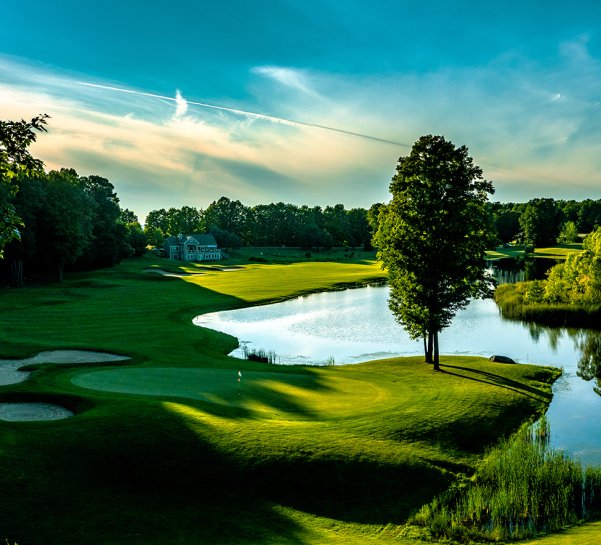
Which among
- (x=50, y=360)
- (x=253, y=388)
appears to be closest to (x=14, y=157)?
(x=253, y=388)

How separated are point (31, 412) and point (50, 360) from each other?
11690 millimetres

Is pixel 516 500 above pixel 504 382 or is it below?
below

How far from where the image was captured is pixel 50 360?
3134 centimetres

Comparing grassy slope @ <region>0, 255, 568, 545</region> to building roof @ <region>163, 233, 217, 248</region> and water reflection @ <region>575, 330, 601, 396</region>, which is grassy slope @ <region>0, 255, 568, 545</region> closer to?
water reflection @ <region>575, 330, 601, 396</region>

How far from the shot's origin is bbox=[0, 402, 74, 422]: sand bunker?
19.7 meters

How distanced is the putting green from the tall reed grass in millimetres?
5954

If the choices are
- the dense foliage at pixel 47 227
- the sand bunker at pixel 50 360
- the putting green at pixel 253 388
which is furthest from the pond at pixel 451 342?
the dense foliage at pixel 47 227

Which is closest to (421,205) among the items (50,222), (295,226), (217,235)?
(50,222)

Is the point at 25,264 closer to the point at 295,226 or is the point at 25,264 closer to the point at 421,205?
the point at 421,205

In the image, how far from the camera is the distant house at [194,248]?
537 ft

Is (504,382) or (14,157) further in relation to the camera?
(504,382)

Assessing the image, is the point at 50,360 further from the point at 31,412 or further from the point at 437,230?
the point at 437,230

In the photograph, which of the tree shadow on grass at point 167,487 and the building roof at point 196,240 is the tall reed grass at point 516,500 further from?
the building roof at point 196,240

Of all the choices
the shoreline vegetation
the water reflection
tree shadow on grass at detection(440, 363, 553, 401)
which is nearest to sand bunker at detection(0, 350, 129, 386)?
tree shadow on grass at detection(440, 363, 553, 401)
